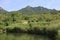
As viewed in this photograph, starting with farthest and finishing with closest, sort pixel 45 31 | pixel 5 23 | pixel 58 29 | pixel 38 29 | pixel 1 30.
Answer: pixel 5 23
pixel 1 30
pixel 38 29
pixel 45 31
pixel 58 29

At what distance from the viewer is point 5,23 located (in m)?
74.9

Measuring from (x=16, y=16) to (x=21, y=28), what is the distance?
2217 cm

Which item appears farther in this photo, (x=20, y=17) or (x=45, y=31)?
(x=20, y=17)

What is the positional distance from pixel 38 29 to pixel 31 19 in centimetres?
2849

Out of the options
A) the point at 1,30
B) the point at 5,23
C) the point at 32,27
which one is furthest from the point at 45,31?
the point at 5,23

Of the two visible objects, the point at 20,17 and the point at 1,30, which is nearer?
the point at 1,30

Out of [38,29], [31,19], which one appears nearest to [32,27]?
[38,29]

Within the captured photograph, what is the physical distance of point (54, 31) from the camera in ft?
131

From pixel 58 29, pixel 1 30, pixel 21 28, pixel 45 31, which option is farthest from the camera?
pixel 1 30

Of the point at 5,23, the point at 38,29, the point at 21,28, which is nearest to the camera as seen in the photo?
the point at 38,29

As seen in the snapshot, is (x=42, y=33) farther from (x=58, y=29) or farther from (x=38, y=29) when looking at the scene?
(x=58, y=29)

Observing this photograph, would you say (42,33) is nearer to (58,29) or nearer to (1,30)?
(58,29)

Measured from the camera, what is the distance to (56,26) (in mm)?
39312

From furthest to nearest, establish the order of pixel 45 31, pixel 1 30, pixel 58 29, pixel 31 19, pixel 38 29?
pixel 31 19
pixel 1 30
pixel 38 29
pixel 45 31
pixel 58 29
